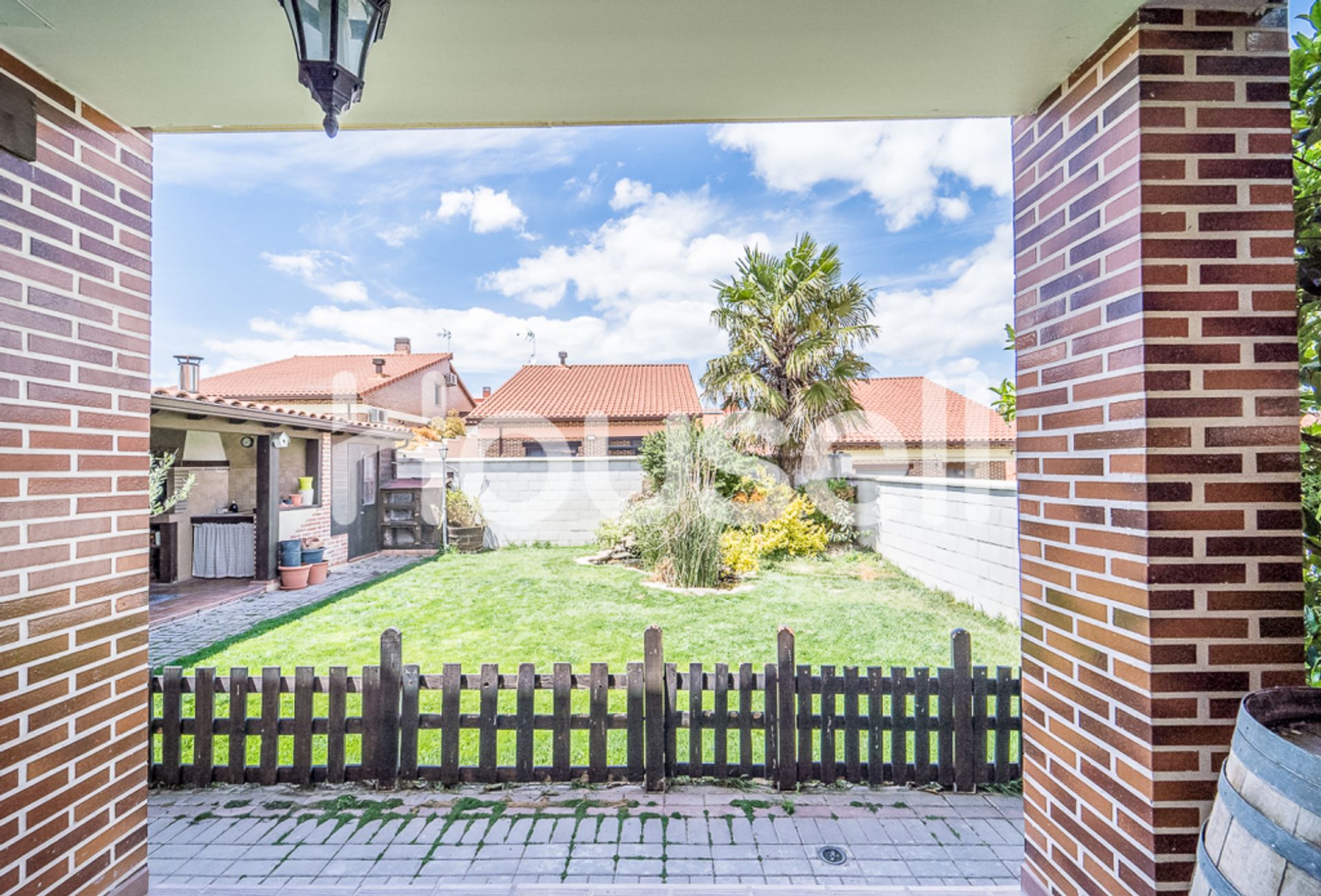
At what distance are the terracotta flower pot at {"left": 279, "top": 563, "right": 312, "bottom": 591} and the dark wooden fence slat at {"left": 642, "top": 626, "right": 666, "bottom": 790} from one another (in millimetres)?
6542

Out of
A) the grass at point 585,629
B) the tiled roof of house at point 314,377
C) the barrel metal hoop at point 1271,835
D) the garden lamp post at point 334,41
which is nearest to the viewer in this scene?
Answer: the barrel metal hoop at point 1271,835

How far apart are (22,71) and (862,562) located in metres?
8.61

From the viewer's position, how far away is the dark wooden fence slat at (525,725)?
2.65m

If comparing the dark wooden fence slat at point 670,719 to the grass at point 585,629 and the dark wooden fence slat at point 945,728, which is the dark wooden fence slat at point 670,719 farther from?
the dark wooden fence slat at point 945,728

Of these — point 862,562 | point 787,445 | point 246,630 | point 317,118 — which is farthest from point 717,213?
point 317,118

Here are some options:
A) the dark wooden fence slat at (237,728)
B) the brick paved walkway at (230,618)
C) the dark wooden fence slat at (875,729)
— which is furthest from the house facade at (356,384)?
the dark wooden fence slat at (875,729)

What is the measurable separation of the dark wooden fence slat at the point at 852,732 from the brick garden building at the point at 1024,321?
0.95m

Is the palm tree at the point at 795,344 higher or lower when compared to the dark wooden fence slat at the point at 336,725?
higher

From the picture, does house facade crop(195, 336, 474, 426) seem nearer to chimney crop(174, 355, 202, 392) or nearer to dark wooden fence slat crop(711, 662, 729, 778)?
chimney crop(174, 355, 202, 392)

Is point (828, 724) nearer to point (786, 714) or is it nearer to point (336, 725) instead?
point (786, 714)

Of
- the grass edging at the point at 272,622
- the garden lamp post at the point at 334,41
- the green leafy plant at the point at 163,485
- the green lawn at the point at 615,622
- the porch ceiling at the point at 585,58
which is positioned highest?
the porch ceiling at the point at 585,58

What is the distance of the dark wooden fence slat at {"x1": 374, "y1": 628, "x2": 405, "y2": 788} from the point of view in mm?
2639

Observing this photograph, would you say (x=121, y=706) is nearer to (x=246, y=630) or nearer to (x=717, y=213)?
(x=246, y=630)

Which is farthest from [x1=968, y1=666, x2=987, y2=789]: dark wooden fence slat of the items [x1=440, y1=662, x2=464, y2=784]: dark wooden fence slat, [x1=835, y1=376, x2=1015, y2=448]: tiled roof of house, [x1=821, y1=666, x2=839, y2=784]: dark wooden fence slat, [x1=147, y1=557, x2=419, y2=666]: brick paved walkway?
[x1=835, y1=376, x2=1015, y2=448]: tiled roof of house
